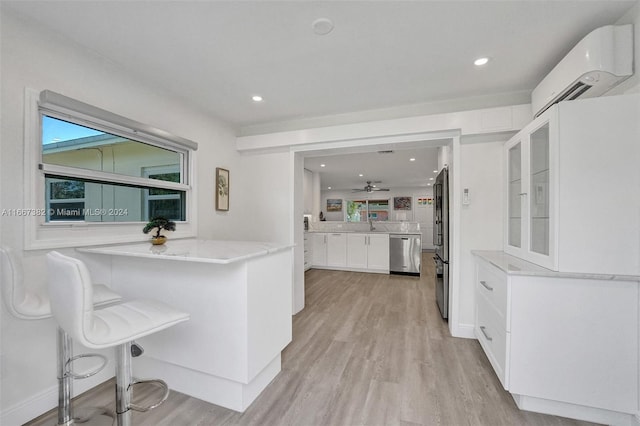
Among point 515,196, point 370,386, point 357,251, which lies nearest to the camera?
point 370,386

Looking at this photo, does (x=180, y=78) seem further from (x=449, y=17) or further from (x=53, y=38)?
(x=449, y=17)

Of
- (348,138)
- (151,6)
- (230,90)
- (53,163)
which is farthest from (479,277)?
(53,163)

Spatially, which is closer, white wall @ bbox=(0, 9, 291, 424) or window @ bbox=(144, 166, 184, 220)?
white wall @ bbox=(0, 9, 291, 424)

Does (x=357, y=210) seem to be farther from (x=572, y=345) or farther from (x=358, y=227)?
(x=572, y=345)

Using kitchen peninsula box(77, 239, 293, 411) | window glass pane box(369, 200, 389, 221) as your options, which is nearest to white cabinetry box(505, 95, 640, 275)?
kitchen peninsula box(77, 239, 293, 411)

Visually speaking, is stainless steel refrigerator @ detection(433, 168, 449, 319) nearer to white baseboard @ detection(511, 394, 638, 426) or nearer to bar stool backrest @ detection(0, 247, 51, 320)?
white baseboard @ detection(511, 394, 638, 426)

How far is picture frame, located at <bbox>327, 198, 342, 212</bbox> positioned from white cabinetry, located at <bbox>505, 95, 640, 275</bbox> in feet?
27.1

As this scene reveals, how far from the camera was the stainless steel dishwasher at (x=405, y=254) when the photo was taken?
203 inches

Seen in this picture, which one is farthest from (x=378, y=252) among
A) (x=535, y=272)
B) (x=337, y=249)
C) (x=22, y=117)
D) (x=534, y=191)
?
(x=22, y=117)

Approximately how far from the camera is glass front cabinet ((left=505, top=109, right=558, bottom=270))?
5.16ft

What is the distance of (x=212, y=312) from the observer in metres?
1.57

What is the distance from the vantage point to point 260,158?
3244 millimetres

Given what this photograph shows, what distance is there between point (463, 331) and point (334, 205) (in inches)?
300

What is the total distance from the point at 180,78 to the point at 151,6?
76 cm
